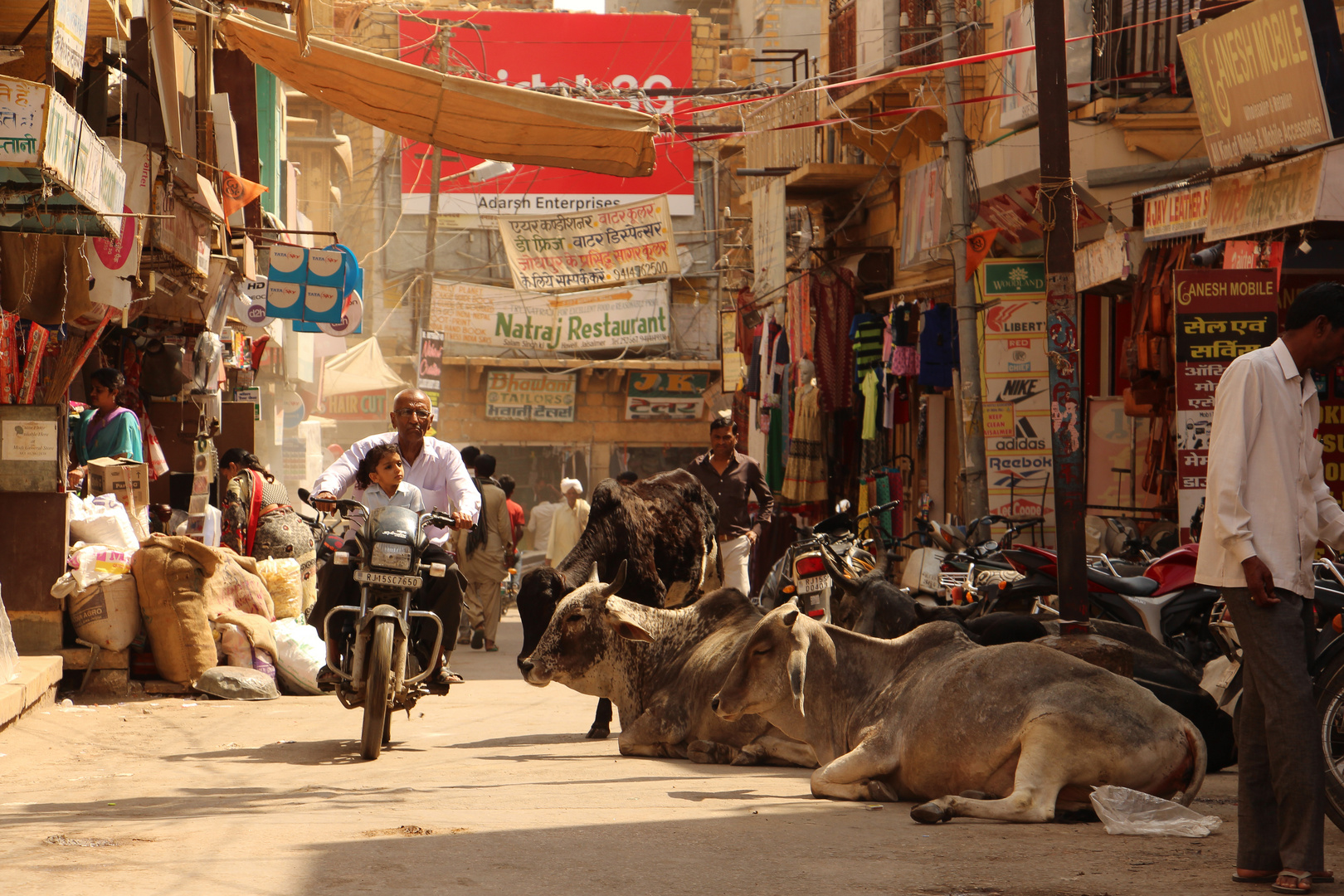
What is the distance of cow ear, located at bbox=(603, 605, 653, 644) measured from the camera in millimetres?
7934

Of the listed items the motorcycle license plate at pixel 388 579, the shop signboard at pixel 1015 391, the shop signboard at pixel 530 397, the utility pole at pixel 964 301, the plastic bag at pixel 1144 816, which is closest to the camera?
the plastic bag at pixel 1144 816

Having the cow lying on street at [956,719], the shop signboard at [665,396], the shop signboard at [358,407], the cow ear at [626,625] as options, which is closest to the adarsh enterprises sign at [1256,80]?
the cow lying on street at [956,719]

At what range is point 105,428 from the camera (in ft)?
39.1

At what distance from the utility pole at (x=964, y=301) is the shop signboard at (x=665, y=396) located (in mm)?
19236

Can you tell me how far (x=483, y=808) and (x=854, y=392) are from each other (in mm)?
13262

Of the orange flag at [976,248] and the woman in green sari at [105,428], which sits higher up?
the orange flag at [976,248]

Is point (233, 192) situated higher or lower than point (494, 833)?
higher

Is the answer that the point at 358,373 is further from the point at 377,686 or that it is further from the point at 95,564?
the point at 377,686

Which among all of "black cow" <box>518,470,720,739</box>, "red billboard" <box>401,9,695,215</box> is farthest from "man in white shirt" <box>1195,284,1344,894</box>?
"red billboard" <box>401,9,695,215</box>

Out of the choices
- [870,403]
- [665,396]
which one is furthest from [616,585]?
[665,396]

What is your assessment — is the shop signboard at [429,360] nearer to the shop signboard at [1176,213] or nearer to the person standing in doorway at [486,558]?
the person standing in doorway at [486,558]

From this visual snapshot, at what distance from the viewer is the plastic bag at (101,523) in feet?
35.2

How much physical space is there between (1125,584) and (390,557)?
12.9 ft

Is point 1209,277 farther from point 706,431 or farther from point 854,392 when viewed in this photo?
point 706,431
